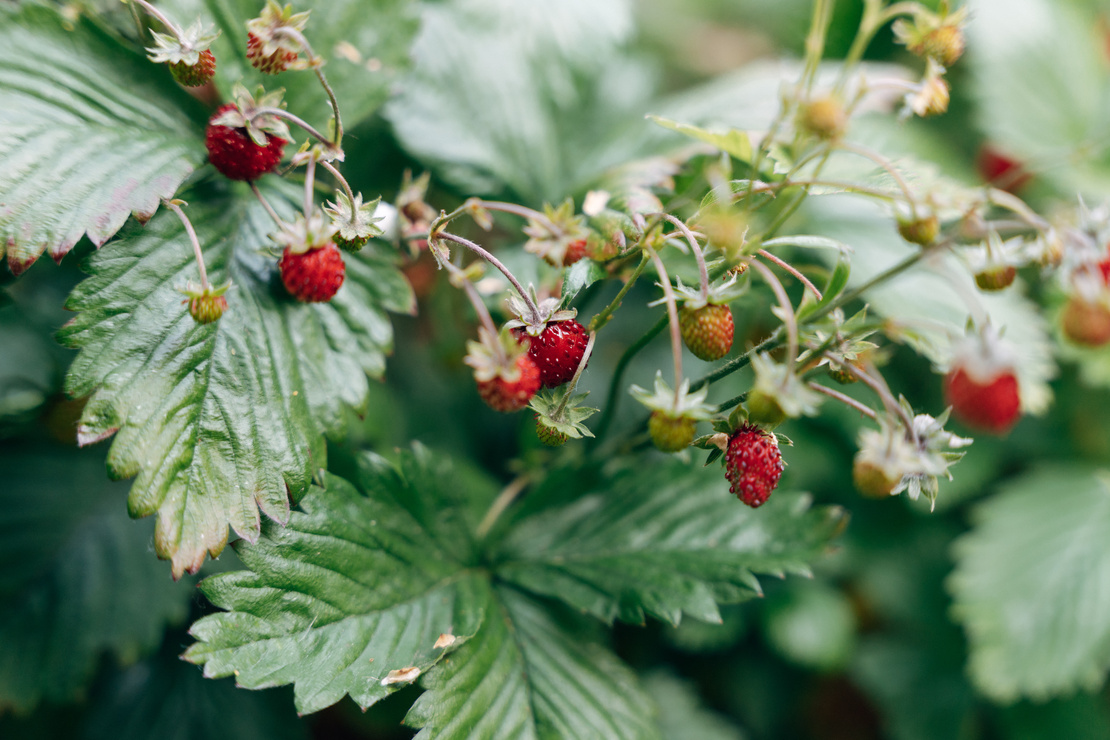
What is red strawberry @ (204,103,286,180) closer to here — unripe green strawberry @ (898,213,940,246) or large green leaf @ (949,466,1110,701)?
unripe green strawberry @ (898,213,940,246)

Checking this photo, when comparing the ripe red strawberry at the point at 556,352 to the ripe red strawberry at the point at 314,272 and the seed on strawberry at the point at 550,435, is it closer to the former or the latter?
the seed on strawberry at the point at 550,435

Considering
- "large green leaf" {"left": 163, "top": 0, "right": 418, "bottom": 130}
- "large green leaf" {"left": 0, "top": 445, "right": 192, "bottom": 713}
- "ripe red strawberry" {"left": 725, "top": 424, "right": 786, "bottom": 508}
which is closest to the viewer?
"ripe red strawberry" {"left": 725, "top": 424, "right": 786, "bottom": 508}

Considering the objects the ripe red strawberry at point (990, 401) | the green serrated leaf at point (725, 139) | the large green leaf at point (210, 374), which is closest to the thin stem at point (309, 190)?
the large green leaf at point (210, 374)

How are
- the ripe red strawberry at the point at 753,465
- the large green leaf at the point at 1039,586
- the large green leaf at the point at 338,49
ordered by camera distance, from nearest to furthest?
the ripe red strawberry at the point at 753,465 < the large green leaf at the point at 338,49 < the large green leaf at the point at 1039,586

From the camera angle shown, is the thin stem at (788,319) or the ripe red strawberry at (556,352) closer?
the thin stem at (788,319)

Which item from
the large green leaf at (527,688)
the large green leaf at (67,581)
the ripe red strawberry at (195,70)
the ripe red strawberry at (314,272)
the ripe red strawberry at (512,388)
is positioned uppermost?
the ripe red strawberry at (195,70)

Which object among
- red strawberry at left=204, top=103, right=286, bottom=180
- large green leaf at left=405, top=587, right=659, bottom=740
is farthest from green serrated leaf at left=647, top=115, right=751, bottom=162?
large green leaf at left=405, top=587, right=659, bottom=740
